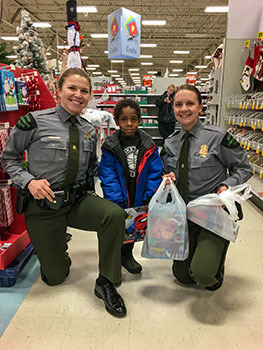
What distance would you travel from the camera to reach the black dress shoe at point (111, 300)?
1930 millimetres

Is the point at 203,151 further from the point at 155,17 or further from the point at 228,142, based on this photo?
the point at 155,17

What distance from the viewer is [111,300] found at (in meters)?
1.98

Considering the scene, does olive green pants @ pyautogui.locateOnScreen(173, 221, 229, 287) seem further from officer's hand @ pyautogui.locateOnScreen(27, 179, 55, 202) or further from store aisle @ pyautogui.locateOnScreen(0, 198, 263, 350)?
officer's hand @ pyautogui.locateOnScreen(27, 179, 55, 202)

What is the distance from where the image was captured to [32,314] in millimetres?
1954

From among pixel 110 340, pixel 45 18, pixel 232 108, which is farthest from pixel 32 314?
pixel 45 18

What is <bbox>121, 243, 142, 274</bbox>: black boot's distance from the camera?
8.04 feet

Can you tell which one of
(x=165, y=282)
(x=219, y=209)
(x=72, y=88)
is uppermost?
(x=72, y=88)

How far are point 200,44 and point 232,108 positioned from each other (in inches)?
542

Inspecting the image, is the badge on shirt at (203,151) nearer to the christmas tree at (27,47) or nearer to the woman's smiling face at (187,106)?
the woman's smiling face at (187,106)

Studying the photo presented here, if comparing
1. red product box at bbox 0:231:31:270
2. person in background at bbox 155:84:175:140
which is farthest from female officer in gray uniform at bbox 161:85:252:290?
person in background at bbox 155:84:175:140

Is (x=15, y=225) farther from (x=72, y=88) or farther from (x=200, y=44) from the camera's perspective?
(x=200, y=44)

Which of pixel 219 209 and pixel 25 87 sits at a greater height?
pixel 25 87

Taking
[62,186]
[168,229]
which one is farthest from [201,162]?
[62,186]

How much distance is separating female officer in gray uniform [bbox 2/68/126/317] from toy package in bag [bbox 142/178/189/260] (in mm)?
210
